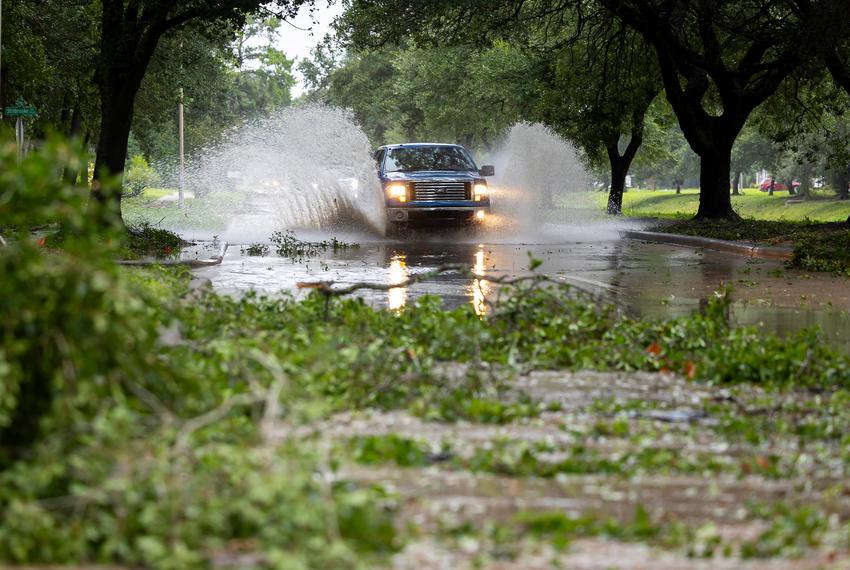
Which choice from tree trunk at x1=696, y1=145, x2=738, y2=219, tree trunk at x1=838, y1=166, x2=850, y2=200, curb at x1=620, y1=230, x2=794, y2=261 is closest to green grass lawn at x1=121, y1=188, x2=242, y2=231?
curb at x1=620, y1=230, x2=794, y2=261

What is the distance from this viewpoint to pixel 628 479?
537 cm

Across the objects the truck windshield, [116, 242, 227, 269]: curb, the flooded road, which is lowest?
the flooded road

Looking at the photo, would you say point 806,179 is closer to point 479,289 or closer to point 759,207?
point 759,207

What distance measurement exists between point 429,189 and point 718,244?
592 centimetres

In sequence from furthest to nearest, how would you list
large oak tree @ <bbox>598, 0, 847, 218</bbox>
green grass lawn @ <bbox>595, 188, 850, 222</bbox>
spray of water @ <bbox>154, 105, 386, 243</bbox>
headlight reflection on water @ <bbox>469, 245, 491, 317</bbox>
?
green grass lawn @ <bbox>595, 188, 850, 222</bbox>
large oak tree @ <bbox>598, 0, 847, 218</bbox>
spray of water @ <bbox>154, 105, 386, 243</bbox>
headlight reflection on water @ <bbox>469, 245, 491, 317</bbox>

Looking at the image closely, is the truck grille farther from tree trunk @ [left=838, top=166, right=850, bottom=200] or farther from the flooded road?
tree trunk @ [left=838, top=166, right=850, bottom=200]

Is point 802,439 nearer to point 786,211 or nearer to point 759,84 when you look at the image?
point 759,84

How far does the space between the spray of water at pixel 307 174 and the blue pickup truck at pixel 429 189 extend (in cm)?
51

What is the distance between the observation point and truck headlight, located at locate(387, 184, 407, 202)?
2681 centimetres

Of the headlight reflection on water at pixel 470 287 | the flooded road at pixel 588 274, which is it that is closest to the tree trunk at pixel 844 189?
the flooded road at pixel 588 274

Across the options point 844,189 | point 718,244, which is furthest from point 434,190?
point 844,189

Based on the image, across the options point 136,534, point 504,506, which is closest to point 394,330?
point 504,506

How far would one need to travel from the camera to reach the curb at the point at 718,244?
864 inches

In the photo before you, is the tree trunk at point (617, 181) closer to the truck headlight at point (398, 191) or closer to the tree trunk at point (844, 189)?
the tree trunk at point (844, 189)
